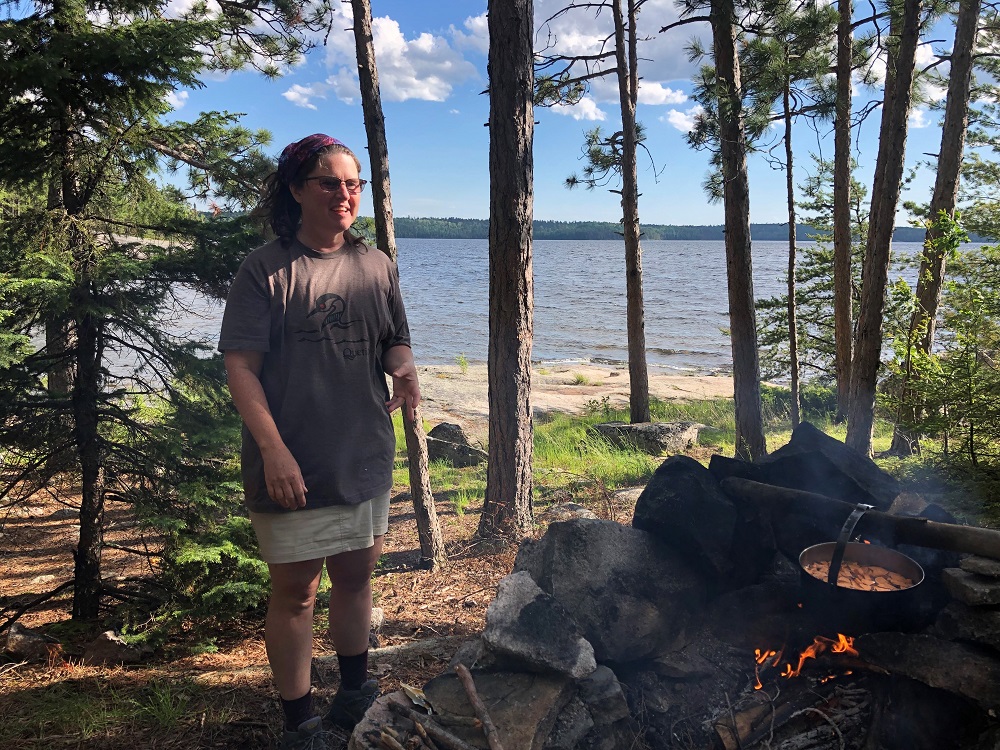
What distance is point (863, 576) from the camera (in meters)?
2.74

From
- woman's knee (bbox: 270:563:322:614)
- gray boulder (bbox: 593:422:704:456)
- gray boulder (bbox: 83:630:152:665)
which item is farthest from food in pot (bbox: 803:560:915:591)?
gray boulder (bbox: 593:422:704:456)

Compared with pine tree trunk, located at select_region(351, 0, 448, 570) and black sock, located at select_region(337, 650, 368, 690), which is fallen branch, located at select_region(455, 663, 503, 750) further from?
pine tree trunk, located at select_region(351, 0, 448, 570)

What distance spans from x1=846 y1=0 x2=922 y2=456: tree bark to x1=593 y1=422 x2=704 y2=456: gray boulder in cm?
332

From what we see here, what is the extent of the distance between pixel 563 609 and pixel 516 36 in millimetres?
4311

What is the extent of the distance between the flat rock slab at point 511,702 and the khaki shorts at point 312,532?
68 centimetres

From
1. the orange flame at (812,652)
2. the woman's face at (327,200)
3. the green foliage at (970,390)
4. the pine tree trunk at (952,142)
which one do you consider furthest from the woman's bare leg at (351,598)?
the pine tree trunk at (952,142)

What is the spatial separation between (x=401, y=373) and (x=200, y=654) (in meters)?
2.21

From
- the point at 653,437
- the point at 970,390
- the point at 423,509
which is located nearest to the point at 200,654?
the point at 423,509

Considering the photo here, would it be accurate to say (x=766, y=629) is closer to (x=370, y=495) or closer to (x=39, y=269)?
(x=370, y=495)

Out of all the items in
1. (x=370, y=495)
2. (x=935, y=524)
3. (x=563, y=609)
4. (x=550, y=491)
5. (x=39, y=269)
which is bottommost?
(x=550, y=491)

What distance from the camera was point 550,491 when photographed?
755 cm

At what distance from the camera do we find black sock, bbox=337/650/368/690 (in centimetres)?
274

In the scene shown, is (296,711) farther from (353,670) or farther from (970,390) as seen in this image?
(970,390)

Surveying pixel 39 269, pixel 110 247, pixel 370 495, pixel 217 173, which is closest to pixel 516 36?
pixel 217 173
